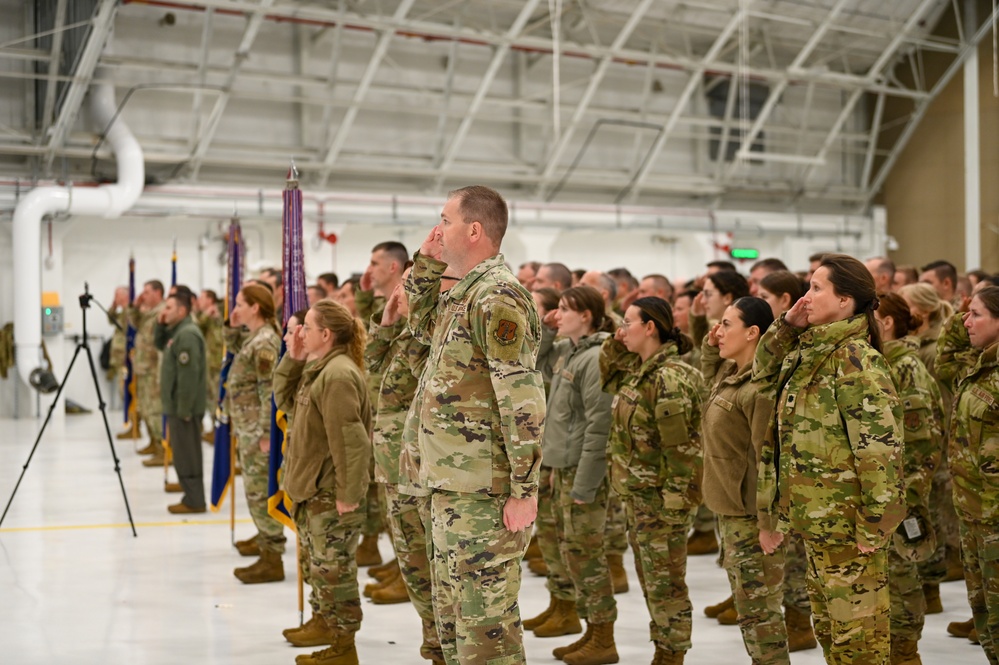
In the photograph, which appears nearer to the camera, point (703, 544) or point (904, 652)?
point (904, 652)

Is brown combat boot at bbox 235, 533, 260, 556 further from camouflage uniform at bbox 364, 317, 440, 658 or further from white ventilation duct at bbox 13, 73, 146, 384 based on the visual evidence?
white ventilation duct at bbox 13, 73, 146, 384

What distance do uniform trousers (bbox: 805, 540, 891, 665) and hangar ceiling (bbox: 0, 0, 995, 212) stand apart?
10.3 meters

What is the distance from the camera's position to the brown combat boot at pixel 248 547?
6.32m

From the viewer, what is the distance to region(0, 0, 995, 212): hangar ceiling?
42.1 feet

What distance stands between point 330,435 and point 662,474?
1344mm

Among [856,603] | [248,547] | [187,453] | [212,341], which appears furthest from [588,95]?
[856,603]

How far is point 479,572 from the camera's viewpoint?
2900mm

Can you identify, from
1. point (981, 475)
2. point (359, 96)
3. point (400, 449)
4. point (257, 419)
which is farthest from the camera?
point (359, 96)

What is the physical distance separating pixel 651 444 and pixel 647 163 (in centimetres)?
1277

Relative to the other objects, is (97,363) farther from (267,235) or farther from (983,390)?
(983,390)

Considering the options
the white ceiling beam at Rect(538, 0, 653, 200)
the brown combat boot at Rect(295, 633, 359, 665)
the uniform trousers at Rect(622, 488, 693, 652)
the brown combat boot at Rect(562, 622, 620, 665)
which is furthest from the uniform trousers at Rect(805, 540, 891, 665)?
the white ceiling beam at Rect(538, 0, 653, 200)

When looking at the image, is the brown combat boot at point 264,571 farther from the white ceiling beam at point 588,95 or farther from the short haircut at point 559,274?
the white ceiling beam at point 588,95

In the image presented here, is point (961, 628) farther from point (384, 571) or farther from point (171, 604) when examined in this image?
point (171, 604)

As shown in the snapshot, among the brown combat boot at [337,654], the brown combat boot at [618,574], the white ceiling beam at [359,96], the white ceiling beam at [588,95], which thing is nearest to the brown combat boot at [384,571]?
the brown combat boot at [618,574]
